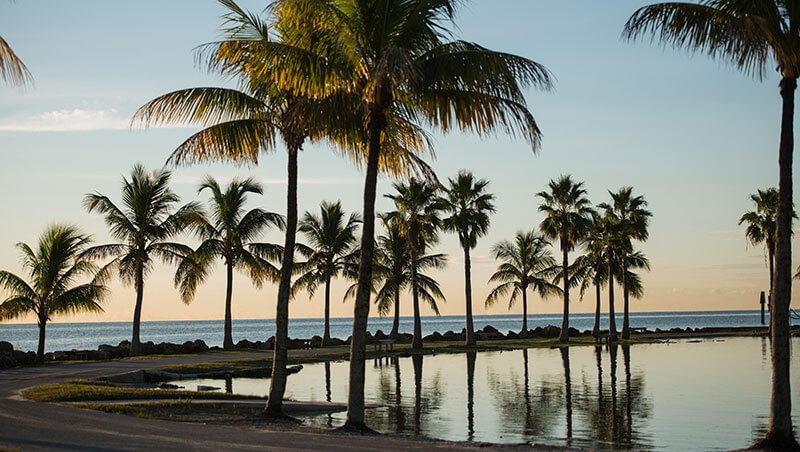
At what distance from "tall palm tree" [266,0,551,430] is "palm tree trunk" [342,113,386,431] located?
0.07ft

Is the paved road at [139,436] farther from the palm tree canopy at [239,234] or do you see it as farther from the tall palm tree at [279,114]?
the palm tree canopy at [239,234]

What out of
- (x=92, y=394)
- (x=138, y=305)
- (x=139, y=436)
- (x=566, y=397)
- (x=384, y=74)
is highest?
(x=384, y=74)

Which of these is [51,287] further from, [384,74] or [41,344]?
[384,74]

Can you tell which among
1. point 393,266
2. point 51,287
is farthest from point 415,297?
point 51,287

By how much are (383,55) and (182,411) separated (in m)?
9.24

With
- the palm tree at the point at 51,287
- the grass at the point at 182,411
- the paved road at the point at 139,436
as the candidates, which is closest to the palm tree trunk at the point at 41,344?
the palm tree at the point at 51,287

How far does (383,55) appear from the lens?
1482 cm

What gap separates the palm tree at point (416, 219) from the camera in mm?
45875

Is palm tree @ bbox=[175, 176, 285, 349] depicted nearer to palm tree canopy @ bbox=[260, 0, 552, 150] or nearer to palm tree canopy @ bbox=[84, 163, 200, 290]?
palm tree canopy @ bbox=[84, 163, 200, 290]

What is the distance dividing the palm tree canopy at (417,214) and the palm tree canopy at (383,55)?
29381 millimetres

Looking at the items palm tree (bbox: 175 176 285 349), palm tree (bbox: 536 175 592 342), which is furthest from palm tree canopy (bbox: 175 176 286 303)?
palm tree (bbox: 536 175 592 342)

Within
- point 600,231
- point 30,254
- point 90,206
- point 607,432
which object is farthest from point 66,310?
point 600,231

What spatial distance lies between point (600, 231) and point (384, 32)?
42445mm

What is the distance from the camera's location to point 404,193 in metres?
46.5
